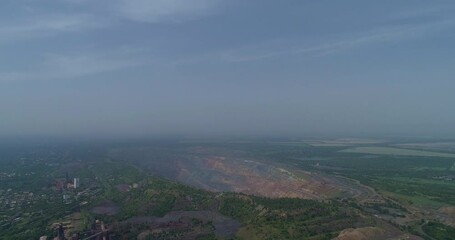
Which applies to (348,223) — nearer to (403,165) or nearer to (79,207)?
(79,207)

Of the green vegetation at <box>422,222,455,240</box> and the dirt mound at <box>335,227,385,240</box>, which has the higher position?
the dirt mound at <box>335,227,385,240</box>

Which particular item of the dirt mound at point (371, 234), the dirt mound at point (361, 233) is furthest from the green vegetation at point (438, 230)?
the dirt mound at point (361, 233)

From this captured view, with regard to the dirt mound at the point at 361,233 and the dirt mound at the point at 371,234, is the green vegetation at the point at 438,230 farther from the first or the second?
the dirt mound at the point at 361,233

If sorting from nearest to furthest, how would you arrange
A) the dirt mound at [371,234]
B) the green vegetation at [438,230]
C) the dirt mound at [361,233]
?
1. the dirt mound at [361,233]
2. the dirt mound at [371,234]
3. the green vegetation at [438,230]

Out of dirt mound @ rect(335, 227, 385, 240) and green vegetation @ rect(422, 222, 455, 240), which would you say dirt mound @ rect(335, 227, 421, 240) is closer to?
dirt mound @ rect(335, 227, 385, 240)

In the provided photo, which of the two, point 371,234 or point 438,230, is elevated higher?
point 371,234

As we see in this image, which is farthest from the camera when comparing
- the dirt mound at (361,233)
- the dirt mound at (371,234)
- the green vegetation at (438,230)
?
the green vegetation at (438,230)

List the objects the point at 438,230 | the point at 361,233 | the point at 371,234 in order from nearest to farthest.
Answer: the point at 361,233 → the point at 371,234 → the point at 438,230

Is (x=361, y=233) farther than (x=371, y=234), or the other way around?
(x=371, y=234)

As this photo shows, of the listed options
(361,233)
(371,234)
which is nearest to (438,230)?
(371,234)

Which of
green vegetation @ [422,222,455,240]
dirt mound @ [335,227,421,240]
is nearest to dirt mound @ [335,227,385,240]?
dirt mound @ [335,227,421,240]

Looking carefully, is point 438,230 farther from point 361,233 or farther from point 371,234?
point 361,233
